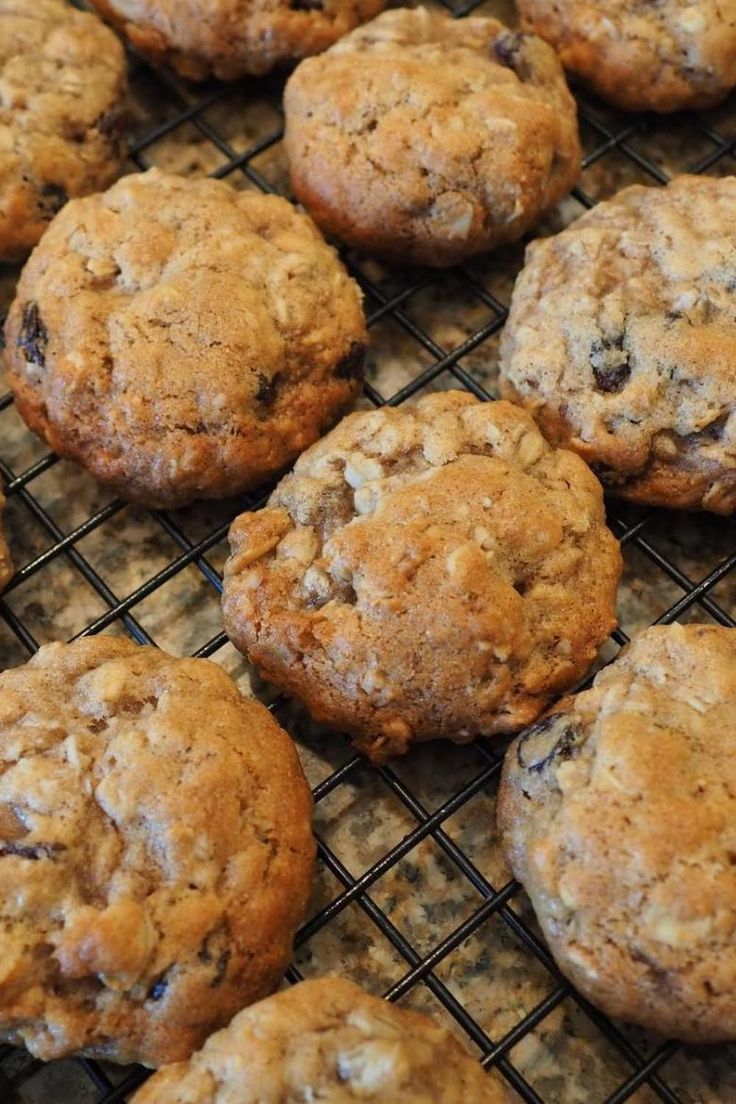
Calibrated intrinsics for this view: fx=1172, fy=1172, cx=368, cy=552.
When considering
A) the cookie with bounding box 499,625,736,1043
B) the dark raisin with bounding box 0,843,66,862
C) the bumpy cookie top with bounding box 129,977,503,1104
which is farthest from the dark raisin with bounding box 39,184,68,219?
the bumpy cookie top with bounding box 129,977,503,1104

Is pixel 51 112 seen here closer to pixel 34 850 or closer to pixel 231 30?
pixel 231 30

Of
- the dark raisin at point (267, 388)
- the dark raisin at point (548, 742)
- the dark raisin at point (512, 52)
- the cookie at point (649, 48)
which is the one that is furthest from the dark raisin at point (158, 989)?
the cookie at point (649, 48)

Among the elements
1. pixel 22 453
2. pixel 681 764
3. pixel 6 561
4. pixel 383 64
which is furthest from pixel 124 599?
A: pixel 383 64

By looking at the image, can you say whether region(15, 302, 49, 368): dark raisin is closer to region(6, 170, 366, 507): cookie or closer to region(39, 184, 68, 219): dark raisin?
region(6, 170, 366, 507): cookie

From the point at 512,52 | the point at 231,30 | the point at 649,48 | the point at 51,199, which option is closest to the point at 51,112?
the point at 51,199

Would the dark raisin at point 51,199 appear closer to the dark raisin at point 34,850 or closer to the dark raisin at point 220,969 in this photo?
the dark raisin at point 34,850

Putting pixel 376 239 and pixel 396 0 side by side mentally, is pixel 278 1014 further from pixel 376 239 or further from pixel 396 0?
pixel 396 0
